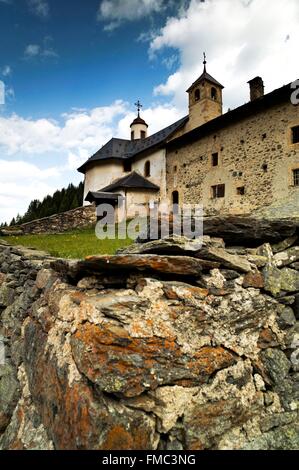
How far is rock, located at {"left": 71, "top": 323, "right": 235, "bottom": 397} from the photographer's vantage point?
2947 mm

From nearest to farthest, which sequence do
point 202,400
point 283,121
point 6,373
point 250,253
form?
point 202,400 < point 250,253 < point 6,373 < point 283,121

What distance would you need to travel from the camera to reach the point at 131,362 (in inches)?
121

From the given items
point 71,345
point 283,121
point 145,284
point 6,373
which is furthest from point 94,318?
point 283,121

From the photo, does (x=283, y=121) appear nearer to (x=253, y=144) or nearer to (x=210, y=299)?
(x=253, y=144)

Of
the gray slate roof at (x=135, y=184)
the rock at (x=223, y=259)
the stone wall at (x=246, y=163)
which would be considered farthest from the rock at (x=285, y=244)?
the gray slate roof at (x=135, y=184)

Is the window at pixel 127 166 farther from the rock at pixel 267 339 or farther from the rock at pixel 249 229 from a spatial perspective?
the rock at pixel 267 339

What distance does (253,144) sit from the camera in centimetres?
1856

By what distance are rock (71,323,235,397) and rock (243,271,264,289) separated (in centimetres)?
125

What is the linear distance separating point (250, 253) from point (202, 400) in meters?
2.44

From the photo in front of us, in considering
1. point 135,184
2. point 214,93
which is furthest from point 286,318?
point 214,93

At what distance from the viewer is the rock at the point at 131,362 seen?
2.95 m

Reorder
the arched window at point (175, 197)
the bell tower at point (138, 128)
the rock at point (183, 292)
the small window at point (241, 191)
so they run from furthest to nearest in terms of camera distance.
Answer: the bell tower at point (138, 128), the arched window at point (175, 197), the small window at point (241, 191), the rock at point (183, 292)

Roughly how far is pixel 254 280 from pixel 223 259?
583 millimetres

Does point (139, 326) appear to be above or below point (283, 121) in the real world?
below
